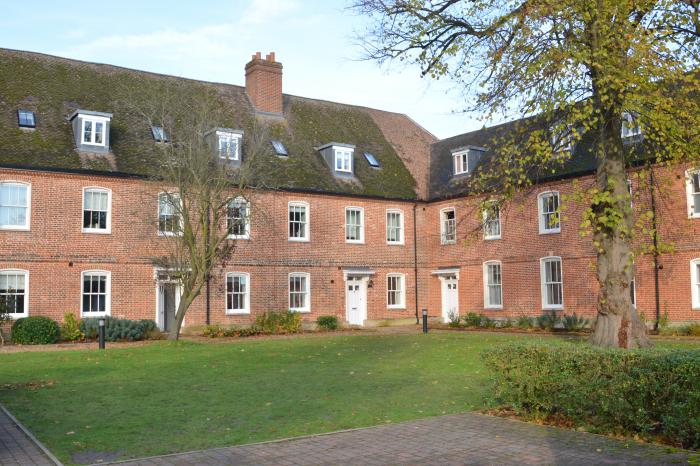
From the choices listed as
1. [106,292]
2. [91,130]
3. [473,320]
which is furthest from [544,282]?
[91,130]

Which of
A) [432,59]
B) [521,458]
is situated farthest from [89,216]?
[521,458]

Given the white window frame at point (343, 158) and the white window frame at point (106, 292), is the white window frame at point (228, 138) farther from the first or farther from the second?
the white window frame at point (106, 292)

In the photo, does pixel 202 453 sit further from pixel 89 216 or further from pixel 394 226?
pixel 394 226

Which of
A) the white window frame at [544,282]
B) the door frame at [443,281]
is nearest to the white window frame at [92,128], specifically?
the door frame at [443,281]

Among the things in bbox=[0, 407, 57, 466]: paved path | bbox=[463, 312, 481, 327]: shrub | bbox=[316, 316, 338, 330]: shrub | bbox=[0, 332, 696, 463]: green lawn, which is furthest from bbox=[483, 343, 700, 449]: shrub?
bbox=[463, 312, 481, 327]: shrub

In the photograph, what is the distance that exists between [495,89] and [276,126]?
19669mm

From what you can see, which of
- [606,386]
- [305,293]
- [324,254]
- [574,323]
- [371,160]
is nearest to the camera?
[606,386]

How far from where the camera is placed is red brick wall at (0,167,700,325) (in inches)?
903

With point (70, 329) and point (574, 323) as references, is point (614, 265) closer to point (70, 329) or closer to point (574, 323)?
point (574, 323)

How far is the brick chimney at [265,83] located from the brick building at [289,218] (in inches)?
3.0

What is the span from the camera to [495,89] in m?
12.1

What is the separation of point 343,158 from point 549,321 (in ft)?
37.5

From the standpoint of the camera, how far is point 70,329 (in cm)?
2264

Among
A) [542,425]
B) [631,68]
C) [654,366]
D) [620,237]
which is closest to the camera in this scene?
[654,366]
